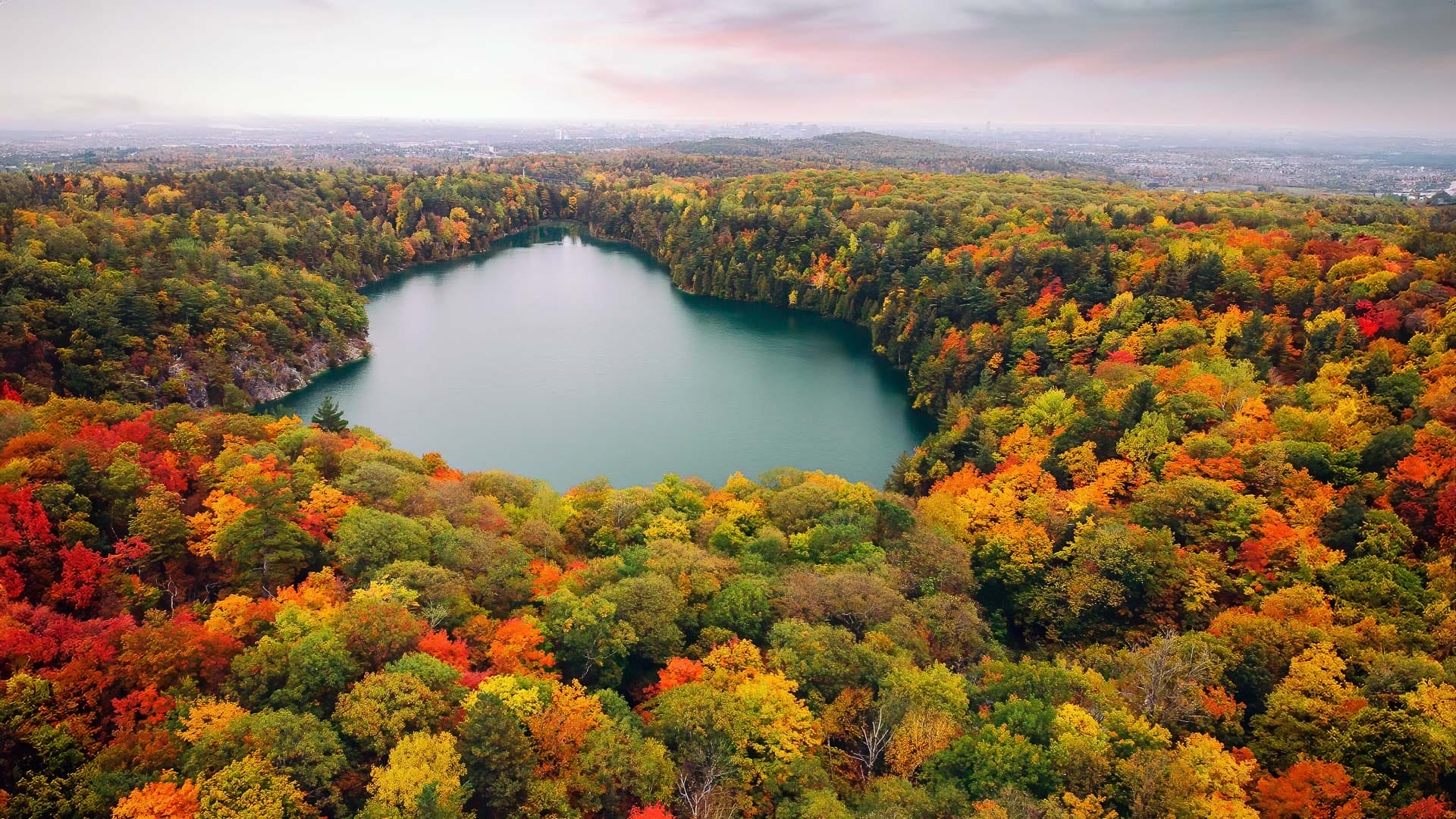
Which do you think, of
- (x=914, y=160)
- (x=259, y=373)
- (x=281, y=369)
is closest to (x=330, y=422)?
(x=259, y=373)

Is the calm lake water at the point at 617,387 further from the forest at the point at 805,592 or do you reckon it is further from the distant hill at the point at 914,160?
the distant hill at the point at 914,160

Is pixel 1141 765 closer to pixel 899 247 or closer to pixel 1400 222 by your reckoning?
pixel 1400 222

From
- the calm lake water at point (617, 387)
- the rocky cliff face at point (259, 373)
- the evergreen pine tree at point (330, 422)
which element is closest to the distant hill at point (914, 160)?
the calm lake water at point (617, 387)

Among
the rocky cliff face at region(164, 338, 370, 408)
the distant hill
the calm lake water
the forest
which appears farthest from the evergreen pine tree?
the distant hill

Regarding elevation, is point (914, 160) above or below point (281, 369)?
above

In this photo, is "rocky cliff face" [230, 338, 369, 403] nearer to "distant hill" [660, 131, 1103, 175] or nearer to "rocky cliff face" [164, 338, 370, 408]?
"rocky cliff face" [164, 338, 370, 408]

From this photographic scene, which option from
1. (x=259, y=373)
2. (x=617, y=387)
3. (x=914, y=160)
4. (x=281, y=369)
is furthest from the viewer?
(x=914, y=160)

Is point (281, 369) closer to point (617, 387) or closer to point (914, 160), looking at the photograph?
point (617, 387)
